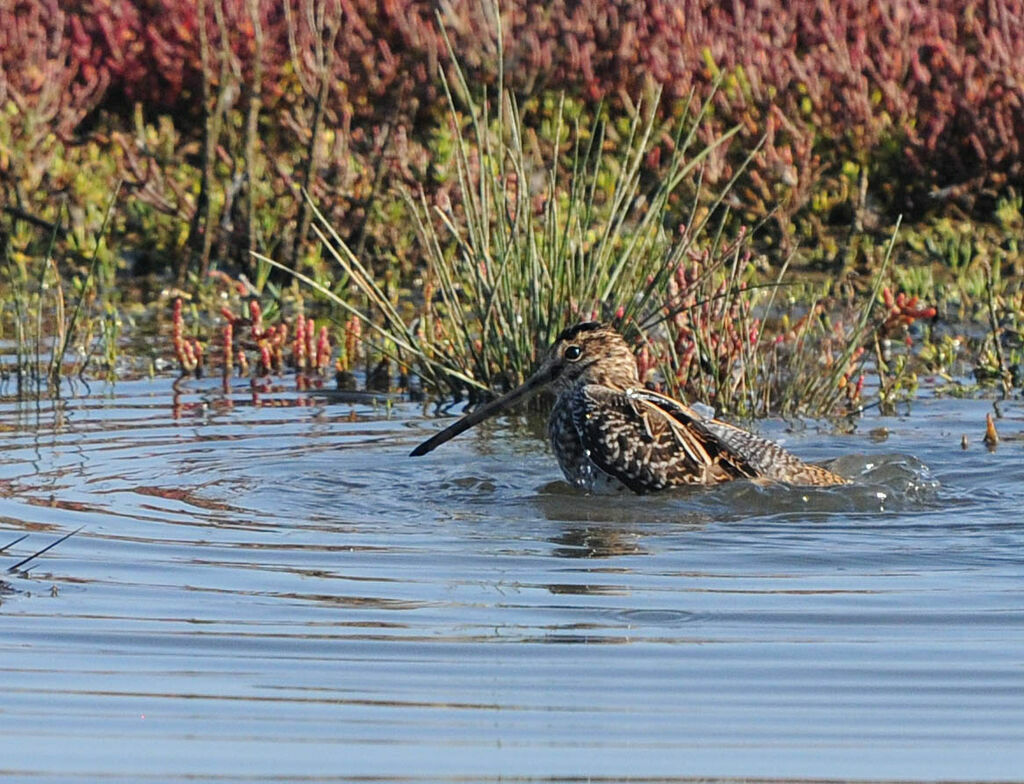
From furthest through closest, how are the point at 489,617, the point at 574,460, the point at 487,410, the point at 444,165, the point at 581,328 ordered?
the point at 444,165
the point at 487,410
the point at 581,328
the point at 574,460
the point at 489,617

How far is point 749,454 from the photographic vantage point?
634 centimetres

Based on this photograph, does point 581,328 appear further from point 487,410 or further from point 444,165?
point 444,165

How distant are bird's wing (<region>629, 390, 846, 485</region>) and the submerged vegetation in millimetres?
1594

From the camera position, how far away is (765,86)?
1116 cm

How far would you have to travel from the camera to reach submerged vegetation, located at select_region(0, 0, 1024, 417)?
8.97m

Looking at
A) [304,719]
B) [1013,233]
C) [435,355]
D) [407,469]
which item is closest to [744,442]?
[407,469]

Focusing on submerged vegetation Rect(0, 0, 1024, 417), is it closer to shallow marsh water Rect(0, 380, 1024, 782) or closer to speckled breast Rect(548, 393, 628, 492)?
speckled breast Rect(548, 393, 628, 492)

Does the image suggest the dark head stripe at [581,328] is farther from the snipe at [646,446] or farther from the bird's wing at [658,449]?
the bird's wing at [658,449]

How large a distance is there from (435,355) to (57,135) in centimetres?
467

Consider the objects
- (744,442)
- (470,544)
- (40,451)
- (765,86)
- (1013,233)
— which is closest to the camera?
(470,544)

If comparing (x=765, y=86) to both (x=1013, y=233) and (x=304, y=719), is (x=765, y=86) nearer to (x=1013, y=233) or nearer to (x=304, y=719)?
(x=1013, y=233)

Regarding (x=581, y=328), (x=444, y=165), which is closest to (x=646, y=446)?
(x=581, y=328)

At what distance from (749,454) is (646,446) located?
335 millimetres

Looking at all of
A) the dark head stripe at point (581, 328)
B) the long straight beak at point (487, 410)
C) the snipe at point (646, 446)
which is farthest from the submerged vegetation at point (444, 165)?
the snipe at point (646, 446)
